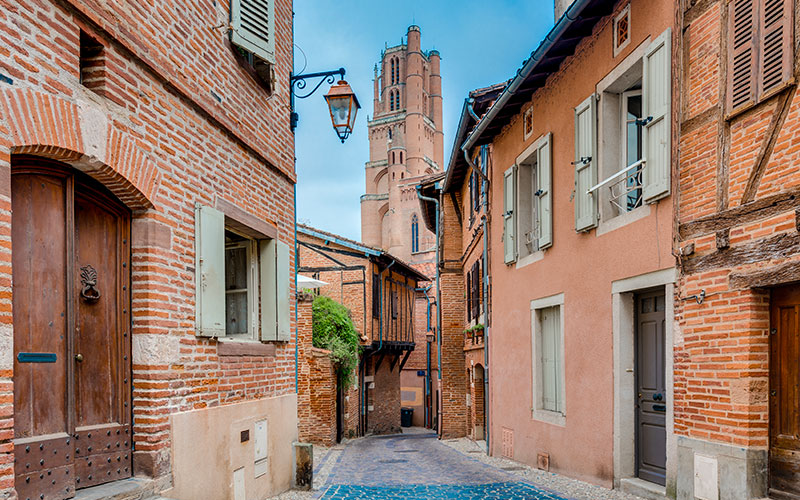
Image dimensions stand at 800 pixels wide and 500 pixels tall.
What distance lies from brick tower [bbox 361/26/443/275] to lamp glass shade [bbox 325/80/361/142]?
4756cm

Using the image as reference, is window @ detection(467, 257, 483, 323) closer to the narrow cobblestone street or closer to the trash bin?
the narrow cobblestone street

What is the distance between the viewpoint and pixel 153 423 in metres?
5.01

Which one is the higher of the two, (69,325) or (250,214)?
(250,214)

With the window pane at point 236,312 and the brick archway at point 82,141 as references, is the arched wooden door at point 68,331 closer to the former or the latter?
the brick archway at point 82,141

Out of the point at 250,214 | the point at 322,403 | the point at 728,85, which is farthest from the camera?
the point at 322,403

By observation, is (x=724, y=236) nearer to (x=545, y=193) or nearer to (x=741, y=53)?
(x=741, y=53)

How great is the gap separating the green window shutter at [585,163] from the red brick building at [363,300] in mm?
11787

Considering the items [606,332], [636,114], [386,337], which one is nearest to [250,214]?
[606,332]

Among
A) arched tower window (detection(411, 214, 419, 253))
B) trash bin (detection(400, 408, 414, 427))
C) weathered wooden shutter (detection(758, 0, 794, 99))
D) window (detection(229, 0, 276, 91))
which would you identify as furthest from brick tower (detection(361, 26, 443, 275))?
weathered wooden shutter (detection(758, 0, 794, 99))

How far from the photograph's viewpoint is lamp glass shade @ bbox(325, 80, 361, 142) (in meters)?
7.93

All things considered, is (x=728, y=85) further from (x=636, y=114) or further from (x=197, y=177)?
(x=197, y=177)

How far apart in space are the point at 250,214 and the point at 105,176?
2.43 meters

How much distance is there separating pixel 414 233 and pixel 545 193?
5108 cm

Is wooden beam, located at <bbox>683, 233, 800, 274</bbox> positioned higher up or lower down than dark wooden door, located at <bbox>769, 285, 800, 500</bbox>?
higher up
